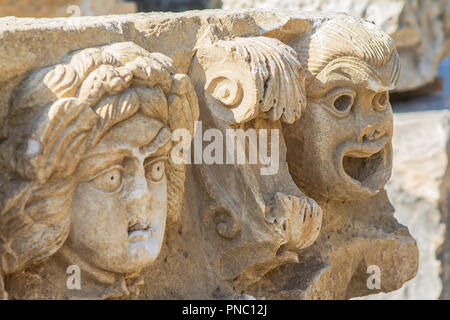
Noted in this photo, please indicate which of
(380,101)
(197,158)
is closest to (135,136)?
(197,158)

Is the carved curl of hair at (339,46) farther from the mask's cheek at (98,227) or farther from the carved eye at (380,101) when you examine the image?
the mask's cheek at (98,227)

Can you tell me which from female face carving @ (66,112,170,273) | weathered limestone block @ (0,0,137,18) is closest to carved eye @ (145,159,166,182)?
female face carving @ (66,112,170,273)

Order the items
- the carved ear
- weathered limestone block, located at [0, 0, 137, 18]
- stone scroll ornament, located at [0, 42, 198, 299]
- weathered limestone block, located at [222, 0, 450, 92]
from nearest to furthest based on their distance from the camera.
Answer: stone scroll ornament, located at [0, 42, 198, 299]
the carved ear
weathered limestone block, located at [222, 0, 450, 92]
weathered limestone block, located at [0, 0, 137, 18]

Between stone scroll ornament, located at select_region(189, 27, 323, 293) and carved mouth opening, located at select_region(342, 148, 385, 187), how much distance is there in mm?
313

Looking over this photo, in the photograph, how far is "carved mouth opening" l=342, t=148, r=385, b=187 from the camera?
7.51 feet

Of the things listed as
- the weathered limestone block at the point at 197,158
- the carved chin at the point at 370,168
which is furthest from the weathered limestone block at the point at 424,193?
the carved chin at the point at 370,168

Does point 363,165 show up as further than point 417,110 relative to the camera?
No

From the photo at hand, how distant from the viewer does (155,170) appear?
1744 mm

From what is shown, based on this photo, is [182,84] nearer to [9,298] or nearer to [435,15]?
[9,298]

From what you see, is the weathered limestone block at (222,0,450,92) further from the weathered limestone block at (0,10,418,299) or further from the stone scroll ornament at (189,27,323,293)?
the stone scroll ornament at (189,27,323,293)

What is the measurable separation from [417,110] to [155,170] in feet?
7.78

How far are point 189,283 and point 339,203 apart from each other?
0.58 m

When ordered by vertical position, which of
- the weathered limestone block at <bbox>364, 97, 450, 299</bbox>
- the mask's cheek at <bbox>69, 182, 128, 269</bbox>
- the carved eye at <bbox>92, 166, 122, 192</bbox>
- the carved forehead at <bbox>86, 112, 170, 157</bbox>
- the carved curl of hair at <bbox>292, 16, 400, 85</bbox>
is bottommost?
the weathered limestone block at <bbox>364, 97, 450, 299</bbox>

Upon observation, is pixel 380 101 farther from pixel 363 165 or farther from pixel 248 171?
pixel 248 171
